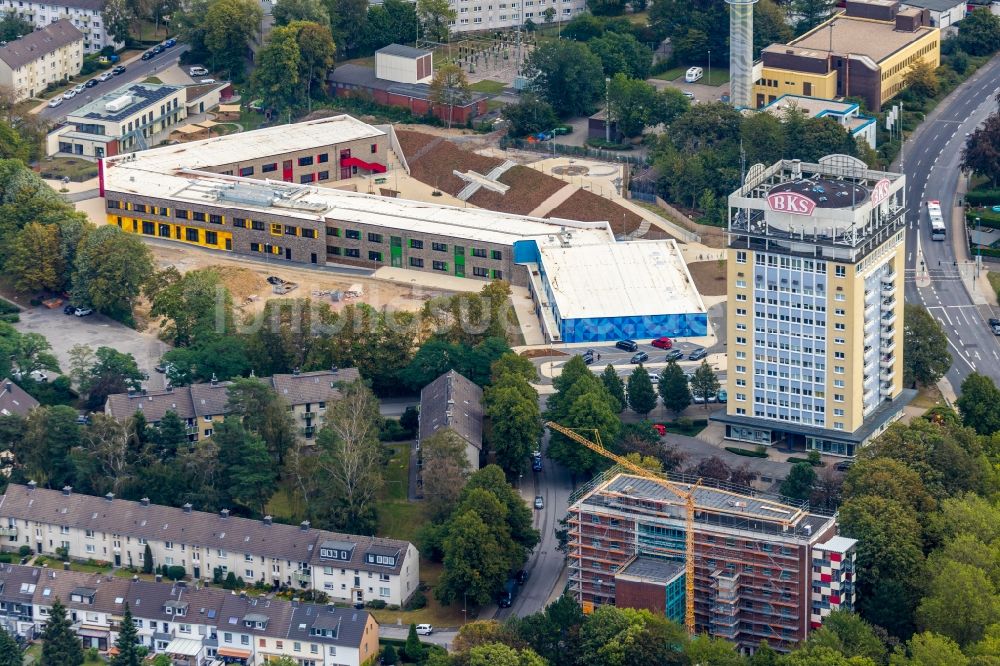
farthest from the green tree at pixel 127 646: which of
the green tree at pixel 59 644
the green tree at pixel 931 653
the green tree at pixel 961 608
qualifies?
the green tree at pixel 961 608

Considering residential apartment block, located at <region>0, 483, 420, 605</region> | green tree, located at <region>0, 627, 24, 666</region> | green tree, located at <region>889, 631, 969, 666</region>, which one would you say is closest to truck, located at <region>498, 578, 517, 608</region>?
residential apartment block, located at <region>0, 483, 420, 605</region>

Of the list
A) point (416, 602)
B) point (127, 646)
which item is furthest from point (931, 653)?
point (127, 646)

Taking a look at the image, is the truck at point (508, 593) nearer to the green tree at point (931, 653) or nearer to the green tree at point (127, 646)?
the green tree at point (127, 646)

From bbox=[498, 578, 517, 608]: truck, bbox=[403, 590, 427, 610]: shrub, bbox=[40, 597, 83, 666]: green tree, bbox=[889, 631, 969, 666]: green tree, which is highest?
bbox=[889, 631, 969, 666]: green tree

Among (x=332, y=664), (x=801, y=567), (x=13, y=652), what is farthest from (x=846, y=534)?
(x=13, y=652)

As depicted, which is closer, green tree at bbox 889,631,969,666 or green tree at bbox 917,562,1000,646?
green tree at bbox 889,631,969,666

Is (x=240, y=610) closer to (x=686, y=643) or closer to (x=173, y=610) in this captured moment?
(x=173, y=610)

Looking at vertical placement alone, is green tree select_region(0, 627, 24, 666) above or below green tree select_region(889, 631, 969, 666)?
below

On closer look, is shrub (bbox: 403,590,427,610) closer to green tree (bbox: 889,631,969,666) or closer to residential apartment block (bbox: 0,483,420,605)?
residential apartment block (bbox: 0,483,420,605)
